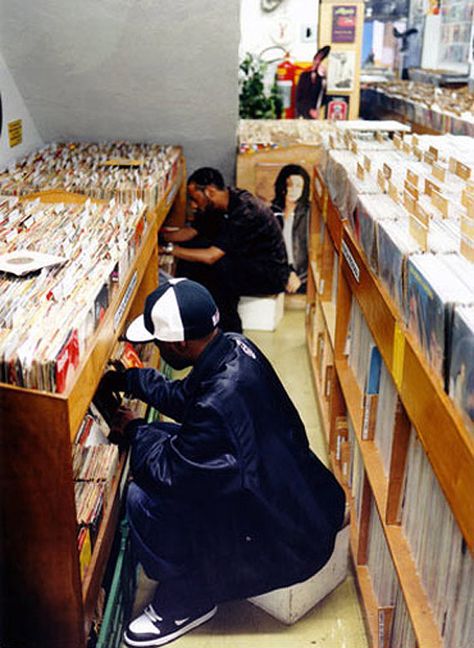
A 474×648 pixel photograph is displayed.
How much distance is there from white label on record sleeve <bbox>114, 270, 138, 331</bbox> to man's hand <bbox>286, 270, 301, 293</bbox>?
2.95 meters

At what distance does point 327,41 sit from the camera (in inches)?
352

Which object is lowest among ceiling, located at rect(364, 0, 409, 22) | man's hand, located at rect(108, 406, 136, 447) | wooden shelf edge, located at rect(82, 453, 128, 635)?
wooden shelf edge, located at rect(82, 453, 128, 635)

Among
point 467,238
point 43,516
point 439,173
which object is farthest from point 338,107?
point 43,516

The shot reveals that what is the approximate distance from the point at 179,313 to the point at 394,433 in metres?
0.69

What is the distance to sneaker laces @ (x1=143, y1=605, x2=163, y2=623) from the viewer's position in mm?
→ 2367

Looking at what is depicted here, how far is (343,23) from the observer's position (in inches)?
349

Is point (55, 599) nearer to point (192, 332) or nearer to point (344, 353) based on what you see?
point (192, 332)

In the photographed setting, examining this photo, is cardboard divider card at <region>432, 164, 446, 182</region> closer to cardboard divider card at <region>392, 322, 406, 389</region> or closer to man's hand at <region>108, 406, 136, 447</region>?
cardboard divider card at <region>392, 322, 406, 389</region>

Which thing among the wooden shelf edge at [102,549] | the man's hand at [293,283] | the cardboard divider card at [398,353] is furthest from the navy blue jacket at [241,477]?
the man's hand at [293,283]

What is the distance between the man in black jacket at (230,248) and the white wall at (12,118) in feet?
3.35

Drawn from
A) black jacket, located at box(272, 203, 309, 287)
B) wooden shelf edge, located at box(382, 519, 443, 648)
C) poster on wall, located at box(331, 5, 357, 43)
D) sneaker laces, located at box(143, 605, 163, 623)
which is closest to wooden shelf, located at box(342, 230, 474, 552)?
wooden shelf edge, located at box(382, 519, 443, 648)

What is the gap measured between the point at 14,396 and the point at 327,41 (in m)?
8.38

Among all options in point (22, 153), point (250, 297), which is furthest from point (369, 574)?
point (22, 153)

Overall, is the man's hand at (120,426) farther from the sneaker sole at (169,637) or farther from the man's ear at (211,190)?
the man's ear at (211,190)
